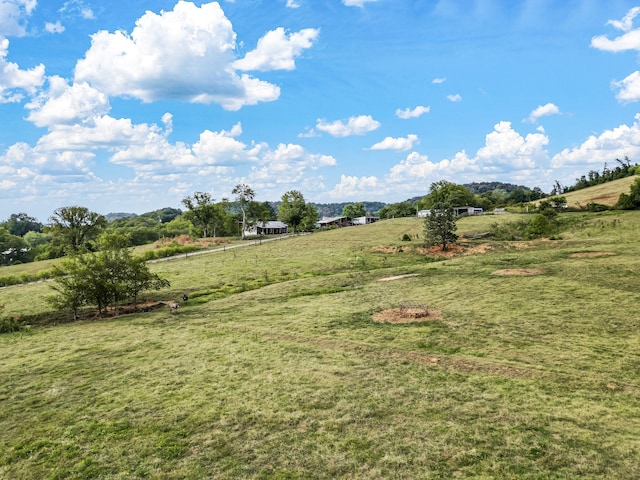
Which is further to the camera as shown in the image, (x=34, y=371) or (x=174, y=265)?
(x=174, y=265)

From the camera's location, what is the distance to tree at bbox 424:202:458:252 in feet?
184

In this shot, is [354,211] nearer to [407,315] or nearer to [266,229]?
[266,229]

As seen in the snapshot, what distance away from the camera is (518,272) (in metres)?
35.3

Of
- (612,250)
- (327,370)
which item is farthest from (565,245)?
(327,370)

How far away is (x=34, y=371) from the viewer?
21078 mm

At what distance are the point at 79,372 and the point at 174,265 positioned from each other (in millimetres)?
41908

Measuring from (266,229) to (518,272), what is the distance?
105149 millimetres

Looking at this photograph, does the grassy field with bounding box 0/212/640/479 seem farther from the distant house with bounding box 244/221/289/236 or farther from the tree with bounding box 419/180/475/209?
the tree with bounding box 419/180/475/209

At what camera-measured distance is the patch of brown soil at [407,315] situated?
25.7 metres

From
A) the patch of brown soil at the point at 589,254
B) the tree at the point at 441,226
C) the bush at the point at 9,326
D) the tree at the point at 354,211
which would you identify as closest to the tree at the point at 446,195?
the tree at the point at 354,211

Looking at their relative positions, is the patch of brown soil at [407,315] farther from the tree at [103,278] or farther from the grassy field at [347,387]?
the tree at [103,278]

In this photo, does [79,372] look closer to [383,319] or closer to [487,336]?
[383,319]

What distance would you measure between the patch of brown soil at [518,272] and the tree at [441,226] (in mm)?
19406

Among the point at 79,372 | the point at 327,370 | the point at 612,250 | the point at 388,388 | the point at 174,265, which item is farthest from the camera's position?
the point at 174,265
